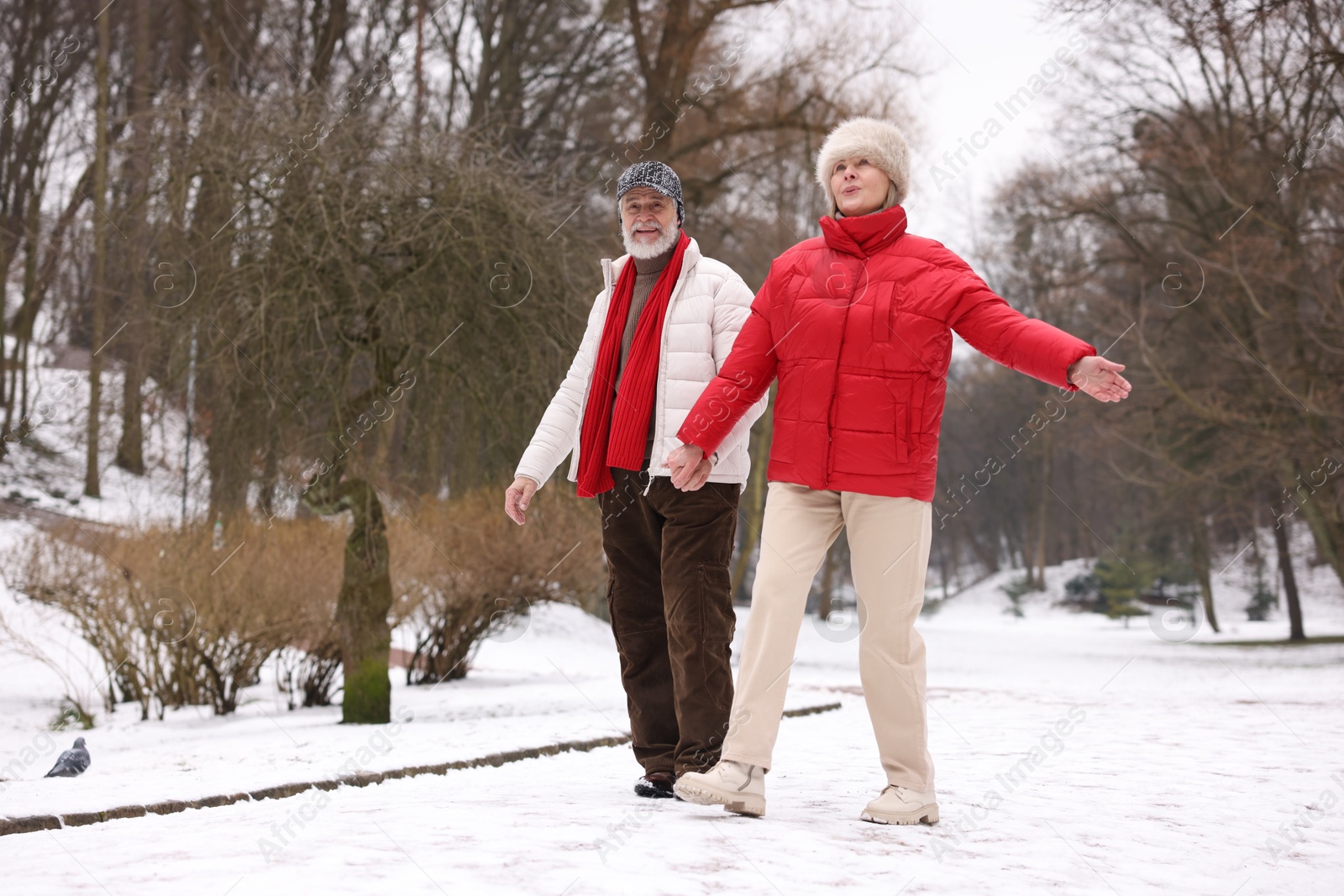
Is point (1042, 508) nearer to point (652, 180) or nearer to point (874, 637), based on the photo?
point (652, 180)

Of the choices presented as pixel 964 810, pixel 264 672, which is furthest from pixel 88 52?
pixel 964 810

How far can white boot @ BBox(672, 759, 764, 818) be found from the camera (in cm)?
352

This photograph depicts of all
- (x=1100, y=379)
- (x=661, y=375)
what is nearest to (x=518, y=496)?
(x=661, y=375)

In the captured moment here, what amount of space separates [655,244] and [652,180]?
0.74 feet

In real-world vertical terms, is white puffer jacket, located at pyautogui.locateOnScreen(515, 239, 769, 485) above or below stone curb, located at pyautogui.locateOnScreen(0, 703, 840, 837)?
above

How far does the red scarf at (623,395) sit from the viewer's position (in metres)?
4.09

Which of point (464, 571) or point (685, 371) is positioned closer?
point (685, 371)

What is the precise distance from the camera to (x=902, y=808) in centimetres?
356

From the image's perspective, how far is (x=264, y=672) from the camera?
42.3 ft

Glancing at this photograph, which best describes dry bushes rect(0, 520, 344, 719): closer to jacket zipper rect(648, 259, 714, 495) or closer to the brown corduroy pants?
the brown corduroy pants

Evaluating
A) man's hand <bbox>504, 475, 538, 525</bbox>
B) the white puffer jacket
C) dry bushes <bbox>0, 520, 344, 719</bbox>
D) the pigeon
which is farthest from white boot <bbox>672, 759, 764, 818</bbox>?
dry bushes <bbox>0, 520, 344, 719</bbox>

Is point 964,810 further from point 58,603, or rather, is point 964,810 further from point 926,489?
point 58,603

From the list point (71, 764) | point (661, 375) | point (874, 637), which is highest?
point (661, 375)

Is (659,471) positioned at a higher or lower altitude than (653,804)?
higher
